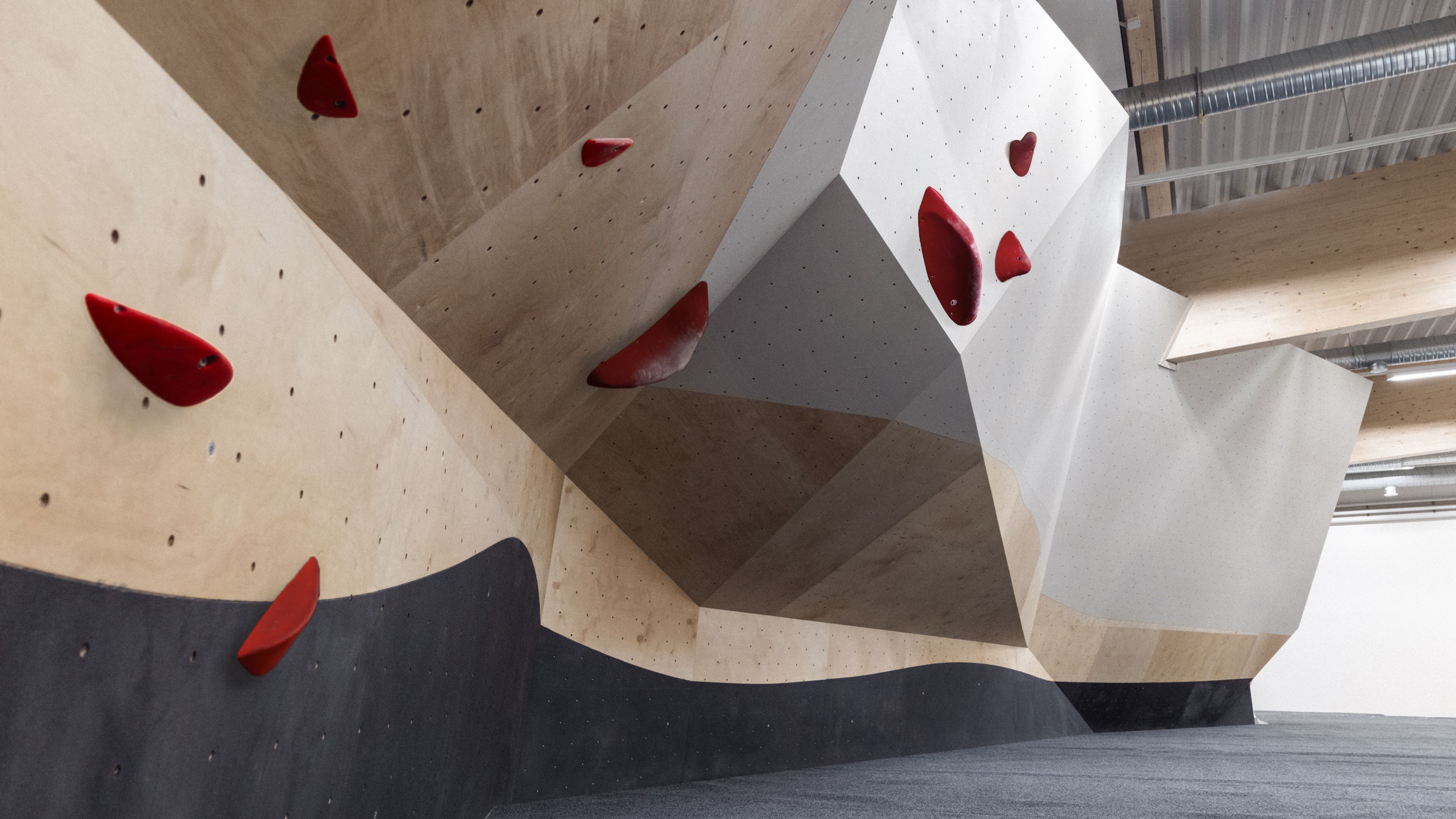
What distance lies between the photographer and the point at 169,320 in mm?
1017

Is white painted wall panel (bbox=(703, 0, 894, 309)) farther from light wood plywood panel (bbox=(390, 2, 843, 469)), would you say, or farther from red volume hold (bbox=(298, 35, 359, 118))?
red volume hold (bbox=(298, 35, 359, 118))

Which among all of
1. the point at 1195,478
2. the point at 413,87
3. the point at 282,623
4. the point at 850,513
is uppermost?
the point at 1195,478

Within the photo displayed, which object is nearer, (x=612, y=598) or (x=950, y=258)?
(x=950, y=258)

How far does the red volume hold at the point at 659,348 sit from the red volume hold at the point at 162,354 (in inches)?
63.9

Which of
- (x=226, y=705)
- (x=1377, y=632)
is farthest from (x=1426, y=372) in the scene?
(x=226, y=705)

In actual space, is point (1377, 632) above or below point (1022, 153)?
below

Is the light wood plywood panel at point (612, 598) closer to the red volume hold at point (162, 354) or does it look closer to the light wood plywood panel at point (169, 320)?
the light wood plywood panel at point (169, 320)

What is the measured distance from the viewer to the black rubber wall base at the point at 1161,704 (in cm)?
693

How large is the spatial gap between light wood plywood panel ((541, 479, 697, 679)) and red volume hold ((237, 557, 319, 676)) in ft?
5.65

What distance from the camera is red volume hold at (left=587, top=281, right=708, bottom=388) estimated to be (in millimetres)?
2672

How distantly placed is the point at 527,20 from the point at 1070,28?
13.2 ft

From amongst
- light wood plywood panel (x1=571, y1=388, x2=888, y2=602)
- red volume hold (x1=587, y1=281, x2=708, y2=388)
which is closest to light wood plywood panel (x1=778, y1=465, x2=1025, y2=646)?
A: light wood plywood panel (x1=571, y1=388, x2=888, y2=602)

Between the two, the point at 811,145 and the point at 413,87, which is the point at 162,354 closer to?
the point at 413,87

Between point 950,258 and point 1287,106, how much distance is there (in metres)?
3.65
